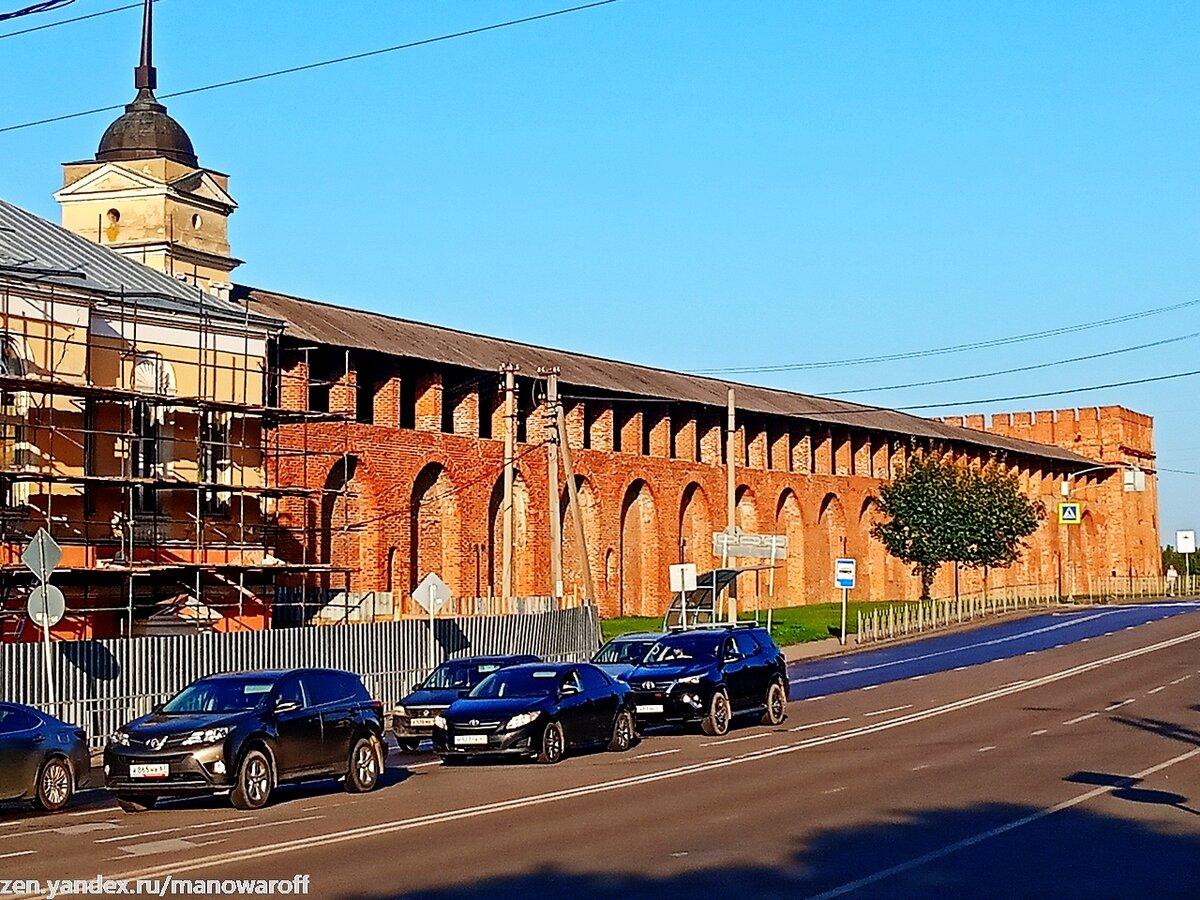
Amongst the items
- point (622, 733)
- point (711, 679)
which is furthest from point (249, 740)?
point (711, 679)

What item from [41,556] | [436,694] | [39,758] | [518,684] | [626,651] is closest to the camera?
[39,758]

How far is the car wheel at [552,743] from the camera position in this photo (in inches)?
938

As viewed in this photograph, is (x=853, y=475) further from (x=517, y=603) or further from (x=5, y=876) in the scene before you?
(x=5, y=876)

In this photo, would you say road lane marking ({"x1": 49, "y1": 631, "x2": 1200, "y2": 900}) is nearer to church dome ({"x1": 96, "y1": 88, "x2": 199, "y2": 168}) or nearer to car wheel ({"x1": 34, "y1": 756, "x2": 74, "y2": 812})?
car wheel ({"x1": 34, "y1": 756, "x2": 74, "y2": 812})

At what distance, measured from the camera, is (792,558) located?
76.2 metres

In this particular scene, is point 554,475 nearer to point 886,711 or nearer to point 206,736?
point 886,711

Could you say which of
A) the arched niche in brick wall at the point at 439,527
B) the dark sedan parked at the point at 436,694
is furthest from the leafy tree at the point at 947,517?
the dark sedan parked at the point at 436,694

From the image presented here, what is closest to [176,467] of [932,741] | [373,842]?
[932,741]

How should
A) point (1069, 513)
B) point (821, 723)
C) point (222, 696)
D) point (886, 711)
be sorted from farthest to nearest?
point (1069, 513), point (886, 711), point (821, 723), point (222, 696)

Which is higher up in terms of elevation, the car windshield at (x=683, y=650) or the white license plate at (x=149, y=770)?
the car windshield at (x=683, y=650)

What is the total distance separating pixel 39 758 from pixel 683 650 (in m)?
12.4

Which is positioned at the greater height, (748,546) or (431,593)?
(748,546)

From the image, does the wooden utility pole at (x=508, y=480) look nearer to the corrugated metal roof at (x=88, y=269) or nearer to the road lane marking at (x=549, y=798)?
the corrugated metal roof at (x=88, y=269)

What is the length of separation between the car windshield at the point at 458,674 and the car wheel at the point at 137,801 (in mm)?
8324
